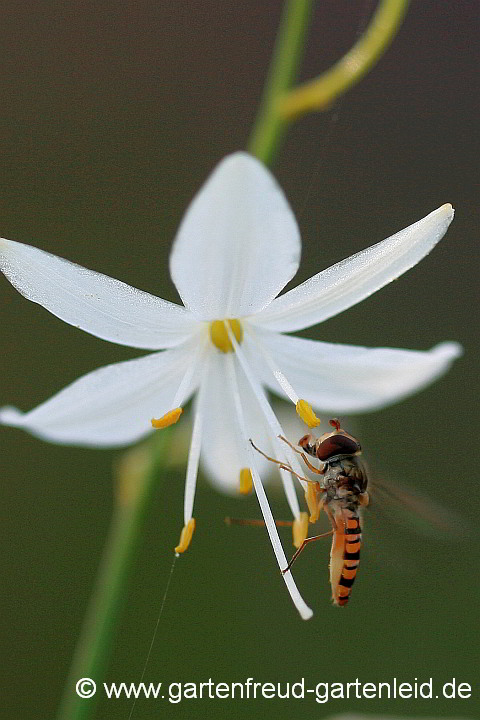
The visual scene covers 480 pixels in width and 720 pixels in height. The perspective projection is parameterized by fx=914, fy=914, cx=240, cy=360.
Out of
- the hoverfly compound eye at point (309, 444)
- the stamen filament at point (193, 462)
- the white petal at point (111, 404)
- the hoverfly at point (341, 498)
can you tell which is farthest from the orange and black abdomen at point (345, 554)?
the white petal at point (111, 404)

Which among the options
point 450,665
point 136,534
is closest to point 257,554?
point 450,665

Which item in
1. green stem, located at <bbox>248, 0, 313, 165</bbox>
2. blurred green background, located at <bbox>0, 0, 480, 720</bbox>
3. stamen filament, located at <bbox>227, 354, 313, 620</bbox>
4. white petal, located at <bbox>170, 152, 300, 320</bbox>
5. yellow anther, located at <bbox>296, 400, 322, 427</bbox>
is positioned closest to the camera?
white petal, located at <bbox>170, 152, 300, 320</bbox>

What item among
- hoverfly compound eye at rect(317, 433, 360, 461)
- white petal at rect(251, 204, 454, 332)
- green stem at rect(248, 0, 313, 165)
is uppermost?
green stem at rect(248, 0, 313, 165)

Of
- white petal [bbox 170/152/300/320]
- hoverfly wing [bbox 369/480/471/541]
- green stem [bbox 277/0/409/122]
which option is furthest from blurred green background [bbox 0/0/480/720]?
green stem [bbox 277/0/409/122]

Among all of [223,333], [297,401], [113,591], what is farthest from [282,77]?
[113,591]

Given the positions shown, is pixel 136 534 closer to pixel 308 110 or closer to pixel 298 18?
pixel 308 110

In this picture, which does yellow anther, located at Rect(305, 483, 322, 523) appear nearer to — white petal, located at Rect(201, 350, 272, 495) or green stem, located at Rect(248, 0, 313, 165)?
white petal, located at Rect(201, 350, 272, 495)
